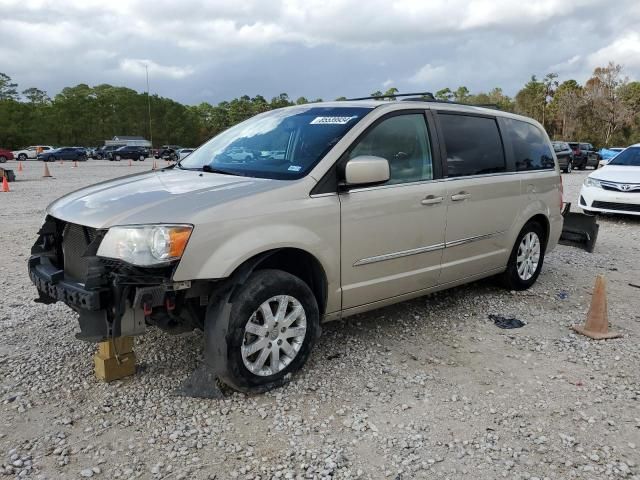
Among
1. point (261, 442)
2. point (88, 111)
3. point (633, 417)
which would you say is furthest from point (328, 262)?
point (88, 111)

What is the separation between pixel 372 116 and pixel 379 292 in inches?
51.3

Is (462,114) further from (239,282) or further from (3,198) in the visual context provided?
(3,198)

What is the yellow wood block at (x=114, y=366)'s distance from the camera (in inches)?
139

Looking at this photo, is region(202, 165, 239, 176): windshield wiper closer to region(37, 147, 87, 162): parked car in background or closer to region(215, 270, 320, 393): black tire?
region(215, 270, 320, 393): black tire

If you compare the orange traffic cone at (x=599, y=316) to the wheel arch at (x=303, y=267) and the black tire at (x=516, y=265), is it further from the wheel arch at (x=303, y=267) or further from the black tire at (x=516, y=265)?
the wheel arch at (x=303, y=267)

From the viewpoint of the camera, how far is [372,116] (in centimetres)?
402

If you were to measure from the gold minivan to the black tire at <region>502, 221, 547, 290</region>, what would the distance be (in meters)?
0.53

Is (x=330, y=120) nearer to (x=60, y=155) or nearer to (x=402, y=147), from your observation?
(x=402, y=147)

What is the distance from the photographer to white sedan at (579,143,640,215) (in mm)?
10234

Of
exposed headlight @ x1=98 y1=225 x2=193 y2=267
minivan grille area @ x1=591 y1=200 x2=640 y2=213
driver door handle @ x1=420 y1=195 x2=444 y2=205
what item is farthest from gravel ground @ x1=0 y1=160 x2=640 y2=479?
minivan grille area @ x1=591 y1=200 x2=640 y2=213

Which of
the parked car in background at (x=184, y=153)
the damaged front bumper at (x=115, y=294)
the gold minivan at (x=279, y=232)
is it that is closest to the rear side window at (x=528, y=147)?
the gold minivan at (x=279, y=232)

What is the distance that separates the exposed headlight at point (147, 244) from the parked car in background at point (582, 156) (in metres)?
31.2

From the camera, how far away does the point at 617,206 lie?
34.3 ft

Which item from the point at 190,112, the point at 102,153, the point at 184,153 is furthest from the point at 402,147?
the point at 190,112
